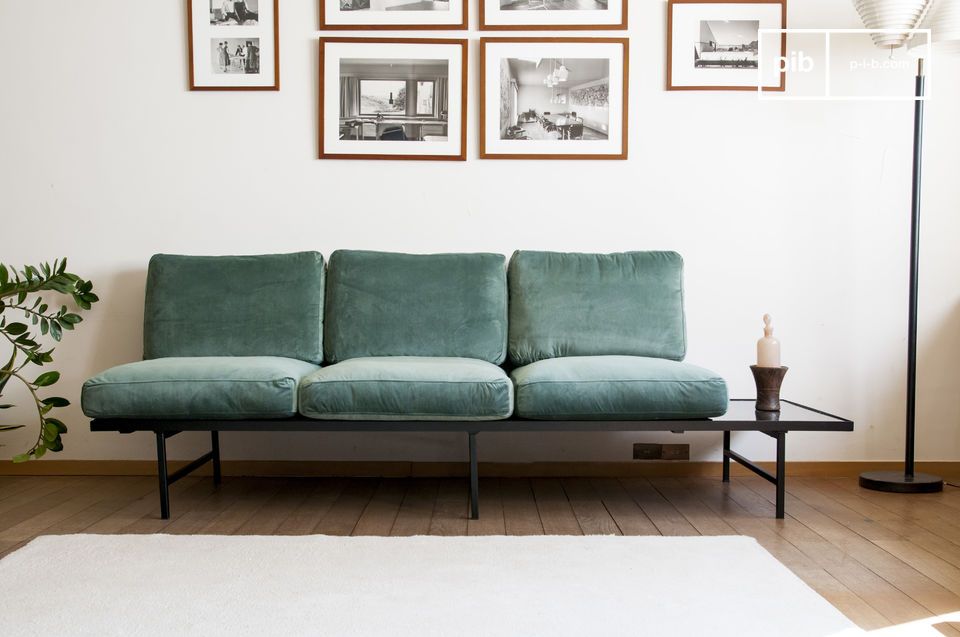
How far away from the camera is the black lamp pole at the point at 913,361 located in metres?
3.13

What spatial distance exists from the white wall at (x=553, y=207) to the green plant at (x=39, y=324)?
0.44ft

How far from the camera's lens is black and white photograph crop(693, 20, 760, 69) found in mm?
3332

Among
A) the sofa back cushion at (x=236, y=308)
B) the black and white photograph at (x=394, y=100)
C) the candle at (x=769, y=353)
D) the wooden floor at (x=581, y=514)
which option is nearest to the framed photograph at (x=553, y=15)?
the black and white photograph at (x=394, y=100)

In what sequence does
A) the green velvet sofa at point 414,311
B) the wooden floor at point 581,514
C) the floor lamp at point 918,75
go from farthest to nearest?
the green velvet sofa at point 414,311 < the floor lamp at point 918,75 < the wooden floor at point 581,514

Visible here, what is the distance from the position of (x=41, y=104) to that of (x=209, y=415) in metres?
1.71

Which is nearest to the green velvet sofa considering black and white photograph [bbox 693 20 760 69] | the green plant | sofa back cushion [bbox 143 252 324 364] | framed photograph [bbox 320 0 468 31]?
sofa back cushion [bbox 143 252 324 364]

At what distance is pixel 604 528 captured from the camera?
102 inches

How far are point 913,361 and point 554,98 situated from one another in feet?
5.93

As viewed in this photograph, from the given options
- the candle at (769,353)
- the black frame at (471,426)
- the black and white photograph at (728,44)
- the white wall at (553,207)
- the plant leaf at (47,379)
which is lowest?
the black frame at (471,426)

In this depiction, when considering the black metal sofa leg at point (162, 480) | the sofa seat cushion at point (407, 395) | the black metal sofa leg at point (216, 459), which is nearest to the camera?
the sofa seat cushion at point (407, 395)

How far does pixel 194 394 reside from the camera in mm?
2625

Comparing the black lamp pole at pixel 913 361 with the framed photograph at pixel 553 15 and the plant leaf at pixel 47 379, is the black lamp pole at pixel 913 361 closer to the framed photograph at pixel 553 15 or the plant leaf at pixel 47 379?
the framed photograph at pixel 553 15

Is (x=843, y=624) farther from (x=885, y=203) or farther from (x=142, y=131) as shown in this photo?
(x=142, y=131)

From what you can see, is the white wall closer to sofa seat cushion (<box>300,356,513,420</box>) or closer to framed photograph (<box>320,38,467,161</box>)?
framed photograph (<box>320,38,467,161</box>)
